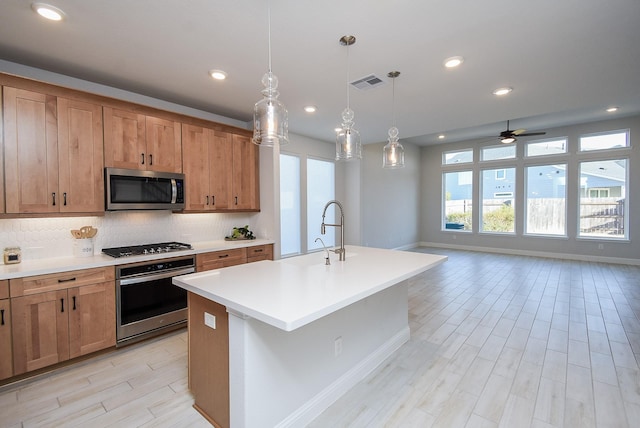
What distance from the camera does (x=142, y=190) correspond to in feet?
10.2

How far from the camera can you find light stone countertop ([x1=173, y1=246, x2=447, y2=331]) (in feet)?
4.33

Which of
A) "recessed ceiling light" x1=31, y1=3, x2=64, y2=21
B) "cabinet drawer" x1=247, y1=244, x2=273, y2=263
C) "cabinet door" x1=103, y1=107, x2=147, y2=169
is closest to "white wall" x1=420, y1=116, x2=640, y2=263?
"cabinet drawer" x1=247, y1=244, x2=273, y2=263

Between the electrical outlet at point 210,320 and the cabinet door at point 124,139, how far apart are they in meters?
2.11

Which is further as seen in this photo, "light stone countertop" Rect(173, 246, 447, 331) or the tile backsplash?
the tile backsplash

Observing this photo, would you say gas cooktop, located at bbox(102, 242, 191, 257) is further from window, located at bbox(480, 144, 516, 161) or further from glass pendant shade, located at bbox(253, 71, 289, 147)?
window, located at bbox(480, 144, 516, 161)

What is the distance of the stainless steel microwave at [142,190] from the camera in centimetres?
→ 287

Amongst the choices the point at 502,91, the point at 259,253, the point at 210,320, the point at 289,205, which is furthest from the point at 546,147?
the point at 210,320

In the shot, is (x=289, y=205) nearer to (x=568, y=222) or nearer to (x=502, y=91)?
(x=502, y=91)

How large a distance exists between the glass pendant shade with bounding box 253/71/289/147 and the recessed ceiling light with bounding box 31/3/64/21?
4.96 ft

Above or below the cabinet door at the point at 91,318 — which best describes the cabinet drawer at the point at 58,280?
above

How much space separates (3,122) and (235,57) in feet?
6.31

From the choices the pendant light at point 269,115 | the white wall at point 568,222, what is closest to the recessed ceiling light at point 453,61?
the pendant light at point 269,115

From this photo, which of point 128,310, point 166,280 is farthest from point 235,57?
point 128,310

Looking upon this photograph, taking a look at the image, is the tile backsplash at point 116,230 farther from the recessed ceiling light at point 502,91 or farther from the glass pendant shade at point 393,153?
the recessed ceiling light at point 502,91
